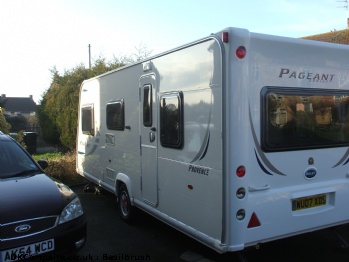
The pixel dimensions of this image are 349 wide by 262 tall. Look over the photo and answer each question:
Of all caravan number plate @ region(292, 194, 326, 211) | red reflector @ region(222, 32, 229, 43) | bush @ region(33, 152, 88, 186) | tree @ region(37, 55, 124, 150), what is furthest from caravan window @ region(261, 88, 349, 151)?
tree @ region(37, 55, 124, 150)

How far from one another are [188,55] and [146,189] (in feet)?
6.94

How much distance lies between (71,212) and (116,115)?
8.24 ft

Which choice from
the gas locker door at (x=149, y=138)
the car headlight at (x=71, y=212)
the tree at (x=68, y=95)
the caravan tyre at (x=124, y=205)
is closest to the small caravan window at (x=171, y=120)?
the gas locker door at (x=149, y=138)

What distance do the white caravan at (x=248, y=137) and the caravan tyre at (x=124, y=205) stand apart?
3.39 ft

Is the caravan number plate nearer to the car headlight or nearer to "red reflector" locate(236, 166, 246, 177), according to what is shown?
"red reflector" locate(236, 166, 246, 177)

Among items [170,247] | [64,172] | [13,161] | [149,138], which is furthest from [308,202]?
[64,172]

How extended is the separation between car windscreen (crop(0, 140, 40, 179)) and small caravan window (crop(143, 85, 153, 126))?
1.69 m

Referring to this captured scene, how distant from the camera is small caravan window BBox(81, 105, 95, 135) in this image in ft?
25.4

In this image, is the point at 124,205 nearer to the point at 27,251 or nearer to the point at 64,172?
the point at 27,251

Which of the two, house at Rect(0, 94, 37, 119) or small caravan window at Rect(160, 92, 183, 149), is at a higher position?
house at Rect(0, 94, 37, 119)

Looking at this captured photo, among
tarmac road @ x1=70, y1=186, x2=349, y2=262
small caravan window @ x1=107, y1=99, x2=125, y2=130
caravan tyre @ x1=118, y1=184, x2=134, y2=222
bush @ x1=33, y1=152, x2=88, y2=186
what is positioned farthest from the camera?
bush @ x1=33, y1=152, x2=88, y2=186

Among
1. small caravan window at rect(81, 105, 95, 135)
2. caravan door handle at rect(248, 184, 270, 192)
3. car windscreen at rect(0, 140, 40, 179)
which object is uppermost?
small caravan window at rect(81, 105, 95, 135)

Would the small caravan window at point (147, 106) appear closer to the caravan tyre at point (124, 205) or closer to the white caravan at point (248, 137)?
the white caravan at point (248, 137)

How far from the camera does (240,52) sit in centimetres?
363
